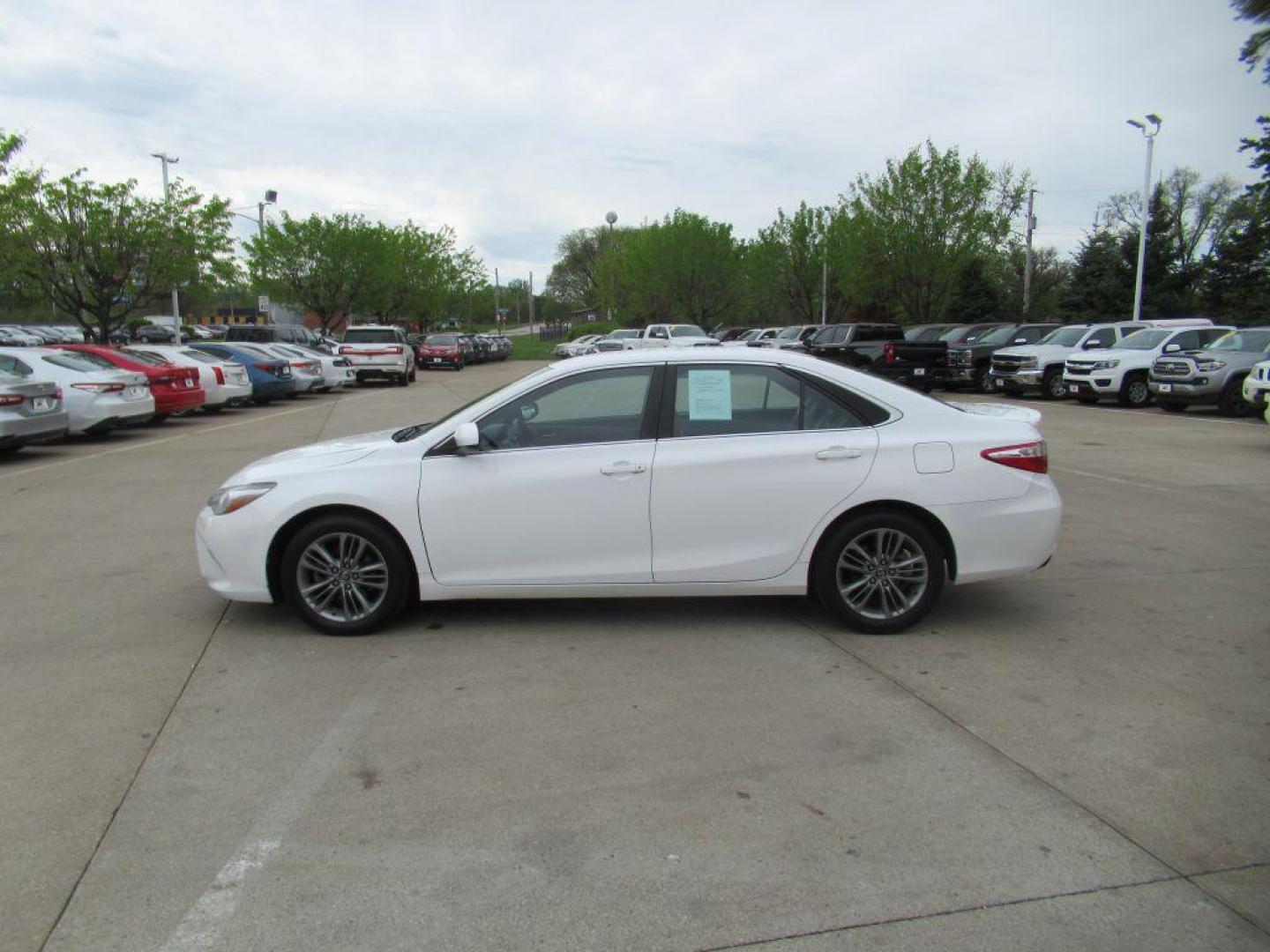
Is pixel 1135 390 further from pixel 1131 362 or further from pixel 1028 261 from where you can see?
pixel 1028 261

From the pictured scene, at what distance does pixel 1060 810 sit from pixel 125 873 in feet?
10.3

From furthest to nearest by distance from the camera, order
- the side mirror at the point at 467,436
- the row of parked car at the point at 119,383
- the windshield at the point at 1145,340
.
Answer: the windshield at the point at 1145,340 < the row of parked car at the point at 119,383 < the side mirror at the point at 467,436

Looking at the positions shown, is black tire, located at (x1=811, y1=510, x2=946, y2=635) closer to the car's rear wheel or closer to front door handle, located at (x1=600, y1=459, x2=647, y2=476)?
front door handle, located at (x1=600, y1=459, x2=647, y2=476)

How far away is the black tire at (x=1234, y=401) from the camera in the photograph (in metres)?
19.1

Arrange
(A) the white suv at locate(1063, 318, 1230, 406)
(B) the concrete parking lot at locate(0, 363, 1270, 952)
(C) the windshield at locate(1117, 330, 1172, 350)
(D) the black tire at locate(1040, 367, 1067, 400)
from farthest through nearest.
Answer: (D) the black tire at locate(1040, 367, 1067, 400), (C) the windshield at locate(1117, 330, 1172, 350), (A) the white suv at locate(1063, 318, 1230, 406), (B) the concrete parking lot at locate(0, 363, 1270, 952)

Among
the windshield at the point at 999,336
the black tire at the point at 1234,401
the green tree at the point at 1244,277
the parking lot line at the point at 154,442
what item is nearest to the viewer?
the parking lot line at the point at 154,442

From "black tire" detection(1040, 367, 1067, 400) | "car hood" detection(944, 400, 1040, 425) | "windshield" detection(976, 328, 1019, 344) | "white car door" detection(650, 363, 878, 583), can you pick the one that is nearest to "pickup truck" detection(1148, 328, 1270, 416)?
"black tire" detection(1040, 367, 1067, 400)

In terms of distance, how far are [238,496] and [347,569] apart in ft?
2.42

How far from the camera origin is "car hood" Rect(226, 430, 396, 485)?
557cm

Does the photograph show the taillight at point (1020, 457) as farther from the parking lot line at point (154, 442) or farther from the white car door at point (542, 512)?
the parking lot line at point (154, 442)

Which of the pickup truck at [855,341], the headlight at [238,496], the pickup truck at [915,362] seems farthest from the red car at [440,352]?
the headlight at [238,496]

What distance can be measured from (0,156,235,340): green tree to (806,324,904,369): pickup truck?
1850cm

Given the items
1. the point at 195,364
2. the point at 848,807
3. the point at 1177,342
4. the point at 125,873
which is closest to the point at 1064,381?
the point at 1177,342

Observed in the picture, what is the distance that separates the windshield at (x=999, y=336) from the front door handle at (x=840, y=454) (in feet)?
79.0
